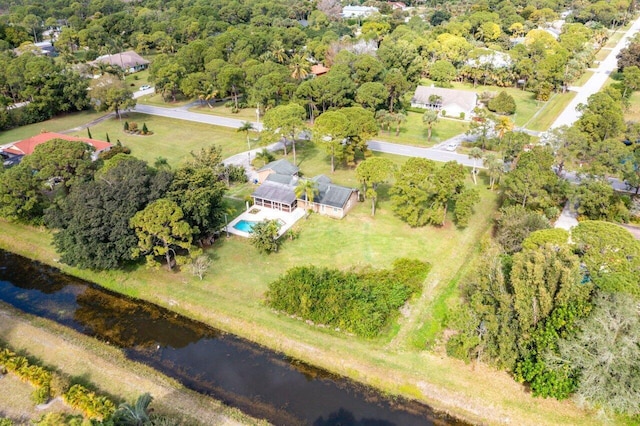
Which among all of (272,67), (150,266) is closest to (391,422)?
(150,266)

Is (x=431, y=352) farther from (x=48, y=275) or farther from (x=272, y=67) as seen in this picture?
(x=272, y=67)

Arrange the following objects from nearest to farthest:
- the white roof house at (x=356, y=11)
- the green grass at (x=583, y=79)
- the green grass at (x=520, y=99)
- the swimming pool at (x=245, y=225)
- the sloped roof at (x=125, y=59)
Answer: the swimming pool at (x=245, y=225) < the green grass at (x=520, y=99) < the green grass at (x=583, y=79) < the sloped roof at (x=125, y=59) < the white roof house at (x=356, y=11)

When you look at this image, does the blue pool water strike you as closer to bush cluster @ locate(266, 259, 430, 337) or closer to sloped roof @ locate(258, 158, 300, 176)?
sloped roof @ locate(258, 158, 300, 176)

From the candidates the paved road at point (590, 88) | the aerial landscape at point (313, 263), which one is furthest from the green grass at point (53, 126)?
the paved road at point (590, 88)

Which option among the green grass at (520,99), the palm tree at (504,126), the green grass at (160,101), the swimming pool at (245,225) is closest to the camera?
the swimming pool at (245,225)

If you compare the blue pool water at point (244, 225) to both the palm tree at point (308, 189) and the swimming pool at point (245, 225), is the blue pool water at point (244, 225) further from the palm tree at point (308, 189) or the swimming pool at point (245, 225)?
the palm tree at point (308, 189)

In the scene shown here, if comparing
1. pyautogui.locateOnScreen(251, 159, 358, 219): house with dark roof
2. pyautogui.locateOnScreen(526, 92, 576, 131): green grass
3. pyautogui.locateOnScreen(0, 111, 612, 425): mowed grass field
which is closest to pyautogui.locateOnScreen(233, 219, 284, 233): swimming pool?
pyautogui.locateOnScreen(0, 111, 612, 425): mowed grass field

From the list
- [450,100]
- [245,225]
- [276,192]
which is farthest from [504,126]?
[245,225]
